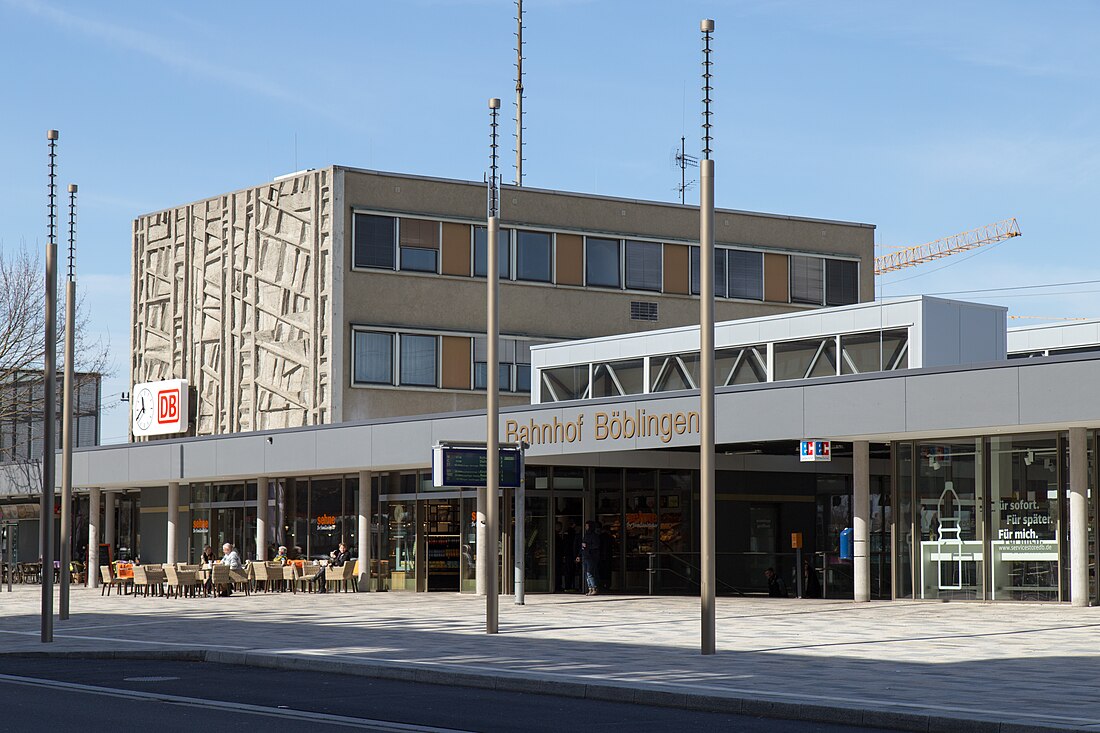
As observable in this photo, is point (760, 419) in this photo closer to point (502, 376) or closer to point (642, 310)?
point (502, 376)

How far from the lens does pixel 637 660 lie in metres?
17.9

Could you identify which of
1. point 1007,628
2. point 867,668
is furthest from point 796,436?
point 867,668

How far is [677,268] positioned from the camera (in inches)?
1917

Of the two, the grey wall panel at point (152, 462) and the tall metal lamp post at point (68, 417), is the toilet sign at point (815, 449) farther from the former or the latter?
the grey wall panel at point (152, 462)

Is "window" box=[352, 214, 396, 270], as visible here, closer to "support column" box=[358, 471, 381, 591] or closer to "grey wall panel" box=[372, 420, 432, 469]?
"support column" box=[358, 471, 381, 591]

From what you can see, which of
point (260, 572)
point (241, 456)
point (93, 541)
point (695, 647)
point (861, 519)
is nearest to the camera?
point (695, 647)

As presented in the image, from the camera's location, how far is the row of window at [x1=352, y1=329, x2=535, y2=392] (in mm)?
43875

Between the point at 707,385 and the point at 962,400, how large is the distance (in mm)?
9654

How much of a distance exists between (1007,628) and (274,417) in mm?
27110

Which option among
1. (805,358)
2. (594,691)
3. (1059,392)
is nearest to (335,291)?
(805,358)

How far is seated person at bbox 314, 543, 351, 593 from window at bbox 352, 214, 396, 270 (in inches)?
321

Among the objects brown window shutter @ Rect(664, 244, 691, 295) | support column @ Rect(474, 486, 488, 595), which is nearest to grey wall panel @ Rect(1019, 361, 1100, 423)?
support column @ Rect(474, 486, 488, 595)

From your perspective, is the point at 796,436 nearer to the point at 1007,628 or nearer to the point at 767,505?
the point at 1007,628

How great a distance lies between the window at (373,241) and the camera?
4384 cm
